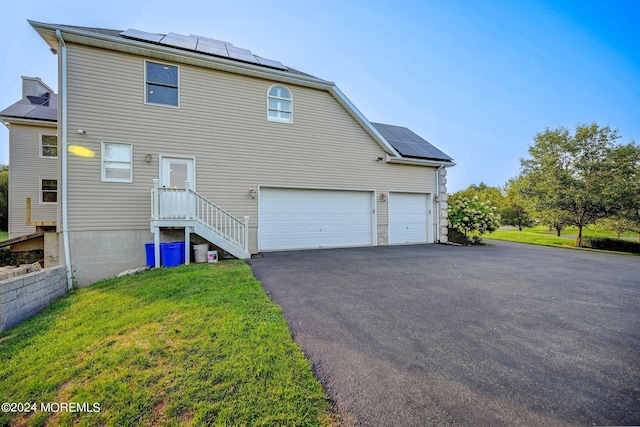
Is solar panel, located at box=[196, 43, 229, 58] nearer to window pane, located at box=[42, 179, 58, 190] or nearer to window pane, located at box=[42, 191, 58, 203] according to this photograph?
window pane, located at box=[42, 179, 58, 190]

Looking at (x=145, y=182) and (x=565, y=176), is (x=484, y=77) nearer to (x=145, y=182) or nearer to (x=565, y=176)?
(x=565, y=176)

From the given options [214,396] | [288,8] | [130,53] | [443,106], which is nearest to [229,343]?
[214,396]

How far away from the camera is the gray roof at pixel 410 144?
10.8 metres

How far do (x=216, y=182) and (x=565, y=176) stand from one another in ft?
59.5

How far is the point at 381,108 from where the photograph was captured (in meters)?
19.9

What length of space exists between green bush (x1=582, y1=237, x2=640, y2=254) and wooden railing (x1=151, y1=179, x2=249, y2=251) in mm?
18705

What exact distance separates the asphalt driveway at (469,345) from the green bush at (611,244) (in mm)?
11725

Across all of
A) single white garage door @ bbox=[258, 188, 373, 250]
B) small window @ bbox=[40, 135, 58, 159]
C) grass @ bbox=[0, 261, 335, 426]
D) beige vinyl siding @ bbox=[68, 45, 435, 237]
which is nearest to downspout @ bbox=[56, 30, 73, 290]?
beige vinyl siding @ bbox=[68, 45, 435, 237]

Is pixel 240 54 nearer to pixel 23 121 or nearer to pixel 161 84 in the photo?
pixel 161 84

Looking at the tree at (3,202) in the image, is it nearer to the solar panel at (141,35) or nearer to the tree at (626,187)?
the solar panel at (141,35)

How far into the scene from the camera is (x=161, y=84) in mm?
7516

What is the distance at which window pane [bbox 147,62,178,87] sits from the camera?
7441mm

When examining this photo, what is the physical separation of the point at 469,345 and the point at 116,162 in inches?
359

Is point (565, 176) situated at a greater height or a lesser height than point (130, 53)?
lesser
